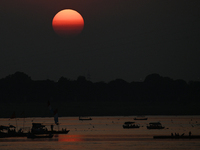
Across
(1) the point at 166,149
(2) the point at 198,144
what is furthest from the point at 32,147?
(2) the point at 198,144

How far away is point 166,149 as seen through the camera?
10069 cm

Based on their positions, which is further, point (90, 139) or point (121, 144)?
point (90, 139)

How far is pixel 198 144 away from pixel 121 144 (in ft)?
55.2

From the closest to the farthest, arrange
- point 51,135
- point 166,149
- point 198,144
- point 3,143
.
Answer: point 166,149 < point 198,144 < point 3,143 < point 51,135

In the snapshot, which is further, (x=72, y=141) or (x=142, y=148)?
(x=72, y=141)

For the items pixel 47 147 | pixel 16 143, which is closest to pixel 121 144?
pixel 47 147

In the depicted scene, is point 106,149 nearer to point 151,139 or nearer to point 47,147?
point 47,147


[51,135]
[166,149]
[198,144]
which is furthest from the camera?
[51,135]

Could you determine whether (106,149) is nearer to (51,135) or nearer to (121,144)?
(121,144)

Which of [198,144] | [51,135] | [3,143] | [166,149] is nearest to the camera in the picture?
[166,149]

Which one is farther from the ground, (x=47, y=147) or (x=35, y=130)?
(x=35, y=130)

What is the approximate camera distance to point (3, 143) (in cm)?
11569

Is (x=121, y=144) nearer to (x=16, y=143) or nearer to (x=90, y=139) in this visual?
(x=90, y=139)

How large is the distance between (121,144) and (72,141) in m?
13.7
